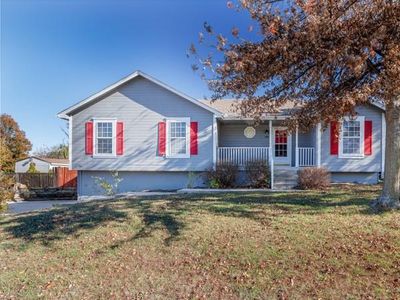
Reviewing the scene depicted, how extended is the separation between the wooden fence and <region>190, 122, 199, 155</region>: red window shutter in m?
12.9

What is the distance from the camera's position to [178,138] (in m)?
15.7

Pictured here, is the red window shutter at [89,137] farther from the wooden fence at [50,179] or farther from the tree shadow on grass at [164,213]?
the wooden fence at [50,179]

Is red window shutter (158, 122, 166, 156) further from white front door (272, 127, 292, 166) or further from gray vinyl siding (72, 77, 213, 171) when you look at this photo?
white front door (272, 127, 292, 166)

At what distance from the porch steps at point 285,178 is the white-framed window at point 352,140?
8.57 ft

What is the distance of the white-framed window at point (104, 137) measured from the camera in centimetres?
1591

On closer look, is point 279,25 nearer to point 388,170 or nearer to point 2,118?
point 388,170

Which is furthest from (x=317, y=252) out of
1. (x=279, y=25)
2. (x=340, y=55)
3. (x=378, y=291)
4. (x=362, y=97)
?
(x=279, y=25)

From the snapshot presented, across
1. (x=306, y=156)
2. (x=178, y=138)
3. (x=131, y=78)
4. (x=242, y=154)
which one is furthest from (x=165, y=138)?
(x=306, y=156)

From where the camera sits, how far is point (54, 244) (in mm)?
6324

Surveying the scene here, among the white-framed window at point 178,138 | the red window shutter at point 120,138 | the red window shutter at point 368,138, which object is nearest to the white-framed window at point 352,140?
the red window shutter at point 368,138

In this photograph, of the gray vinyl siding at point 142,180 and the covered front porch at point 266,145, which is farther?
the gray vinyl siding at point 142,180

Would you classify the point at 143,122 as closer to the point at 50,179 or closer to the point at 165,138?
the point at 165,138

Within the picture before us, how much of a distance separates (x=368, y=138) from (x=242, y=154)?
5760mm

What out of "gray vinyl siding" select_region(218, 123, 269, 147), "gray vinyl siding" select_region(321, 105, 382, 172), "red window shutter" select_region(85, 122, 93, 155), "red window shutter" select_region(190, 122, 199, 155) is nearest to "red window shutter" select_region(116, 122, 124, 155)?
"red window shutter" select_region(85, 122, 93, 155)
